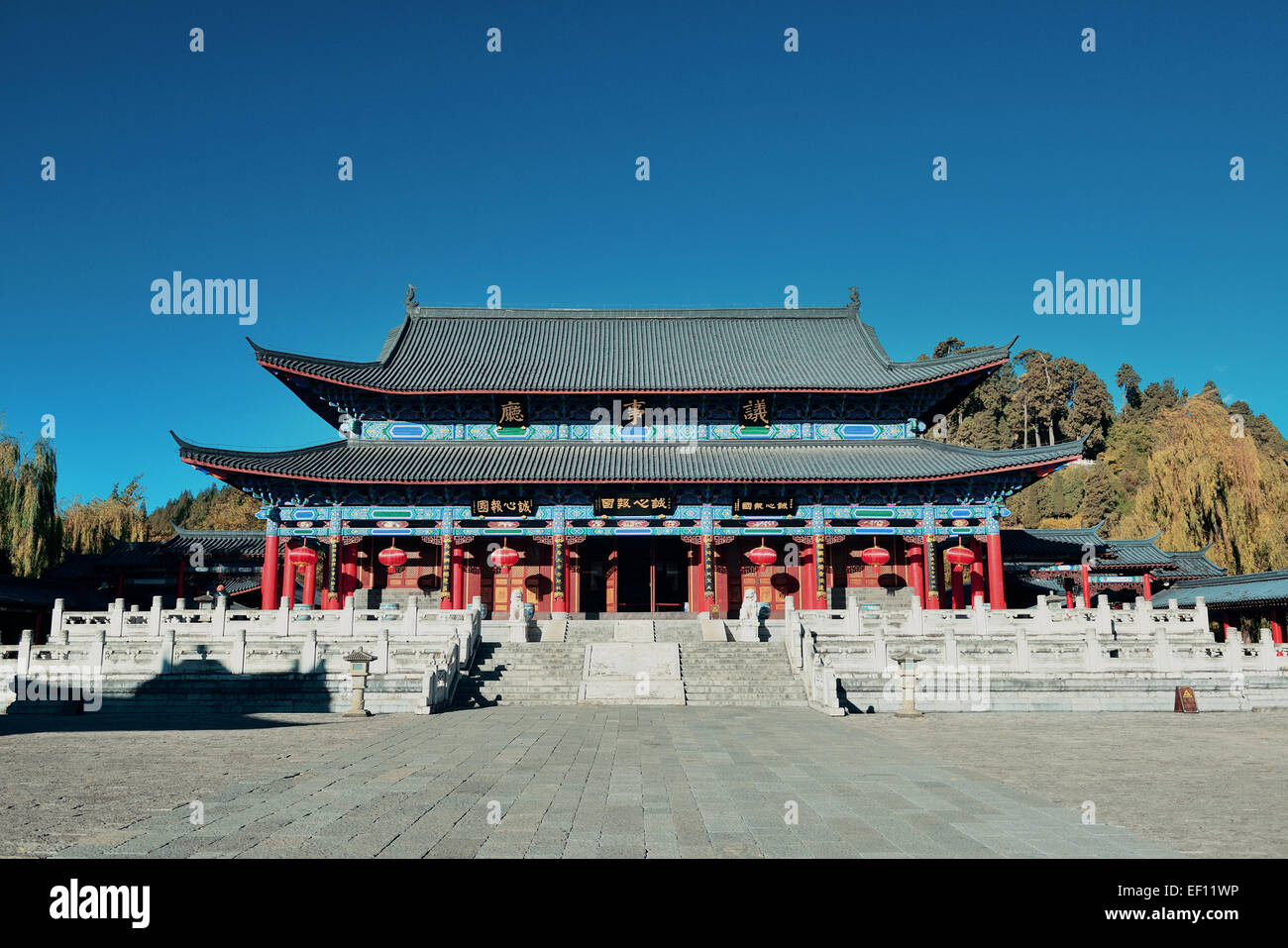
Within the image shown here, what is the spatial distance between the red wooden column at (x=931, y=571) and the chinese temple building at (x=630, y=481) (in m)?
0.06

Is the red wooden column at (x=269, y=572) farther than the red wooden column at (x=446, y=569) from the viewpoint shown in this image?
No

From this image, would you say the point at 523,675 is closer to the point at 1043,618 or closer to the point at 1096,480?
the point at 1043,618

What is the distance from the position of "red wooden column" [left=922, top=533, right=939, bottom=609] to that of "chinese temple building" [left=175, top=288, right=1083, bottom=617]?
60mm

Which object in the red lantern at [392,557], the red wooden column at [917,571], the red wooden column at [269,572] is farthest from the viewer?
the red wooden column at [917,571]

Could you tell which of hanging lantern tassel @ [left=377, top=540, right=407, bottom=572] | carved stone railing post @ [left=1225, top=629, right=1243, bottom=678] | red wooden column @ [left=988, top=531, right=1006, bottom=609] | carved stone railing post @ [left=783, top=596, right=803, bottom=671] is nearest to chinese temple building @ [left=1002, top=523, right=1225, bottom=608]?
red wooden column @ [left=988, top=531, right=1006, bottom=609]

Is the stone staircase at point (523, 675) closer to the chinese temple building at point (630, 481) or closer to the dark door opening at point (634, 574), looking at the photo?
the chinese temple building at point (630, 481)

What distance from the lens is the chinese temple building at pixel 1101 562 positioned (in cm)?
3055

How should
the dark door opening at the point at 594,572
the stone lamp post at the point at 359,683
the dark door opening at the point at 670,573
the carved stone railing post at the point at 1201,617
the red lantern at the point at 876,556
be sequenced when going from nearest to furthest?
the stone lamp post at the point at 359,683, the carved stone railing post at the point at 1201,617, the red lantern at the point at 876,556, the dark door opening at the point at 594,572, the dark door opening at the point at 670,573

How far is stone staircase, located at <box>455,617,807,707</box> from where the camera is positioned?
1720 cm

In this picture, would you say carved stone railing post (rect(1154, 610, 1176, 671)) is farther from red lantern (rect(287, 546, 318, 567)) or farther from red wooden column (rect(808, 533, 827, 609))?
red lantern (rect(287, 546, 318, 567))

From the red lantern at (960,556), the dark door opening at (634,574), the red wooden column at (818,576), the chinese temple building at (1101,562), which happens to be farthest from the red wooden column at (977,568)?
the dark door opening at (634,574)

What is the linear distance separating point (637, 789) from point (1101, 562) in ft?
96.1
